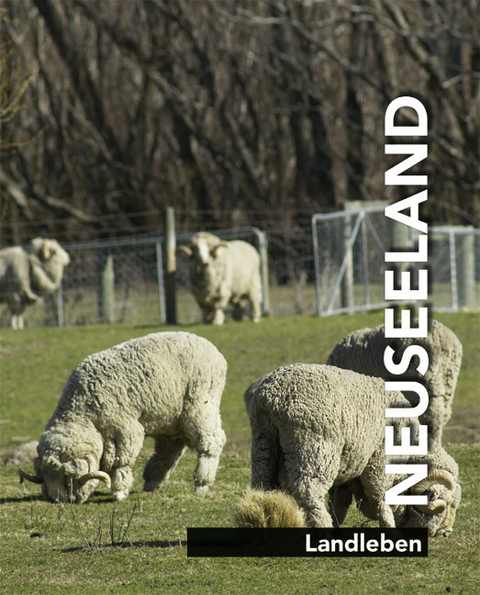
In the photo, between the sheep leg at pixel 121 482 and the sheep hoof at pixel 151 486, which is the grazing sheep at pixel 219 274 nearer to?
the sheep hoof at pixel 151 486

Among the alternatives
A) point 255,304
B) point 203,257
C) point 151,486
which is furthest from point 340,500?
point 255,304

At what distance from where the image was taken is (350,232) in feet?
51.3

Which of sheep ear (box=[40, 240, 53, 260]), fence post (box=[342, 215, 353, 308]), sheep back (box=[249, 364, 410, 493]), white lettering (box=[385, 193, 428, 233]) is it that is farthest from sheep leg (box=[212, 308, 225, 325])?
sheep back (box=[249, 364, 410, 493])

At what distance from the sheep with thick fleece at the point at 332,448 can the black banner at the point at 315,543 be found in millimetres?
A: 92

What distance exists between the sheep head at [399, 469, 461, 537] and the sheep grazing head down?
8.85ft

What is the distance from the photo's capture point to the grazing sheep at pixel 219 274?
14602 millimetres

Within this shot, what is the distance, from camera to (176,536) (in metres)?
6.18

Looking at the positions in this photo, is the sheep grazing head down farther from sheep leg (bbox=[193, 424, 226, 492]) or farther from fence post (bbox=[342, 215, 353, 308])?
fence post (bbox=[342, 215, 353, 308])

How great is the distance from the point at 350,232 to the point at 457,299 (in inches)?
99.7

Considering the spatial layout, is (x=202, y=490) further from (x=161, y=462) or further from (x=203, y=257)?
(x=203, y=257)

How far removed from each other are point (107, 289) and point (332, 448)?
12.1 meters

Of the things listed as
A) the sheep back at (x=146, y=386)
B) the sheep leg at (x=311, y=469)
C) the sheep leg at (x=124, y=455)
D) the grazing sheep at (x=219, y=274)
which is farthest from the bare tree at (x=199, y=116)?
the sheep leg at (x=311, y=469)

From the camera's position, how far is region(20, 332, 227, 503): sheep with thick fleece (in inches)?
297

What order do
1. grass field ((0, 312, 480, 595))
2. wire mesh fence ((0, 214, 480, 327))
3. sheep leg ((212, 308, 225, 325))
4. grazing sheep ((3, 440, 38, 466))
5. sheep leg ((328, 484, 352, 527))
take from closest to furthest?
grass field ((0, 312, 480, 595))
sheep leg ((328, 484, 352, 527))
grazing sheep ((3, 440, 38, 466))
sheep leg ((212, 308, 225, 325))
wire mesh fence ((0, 214, 480, 327))
